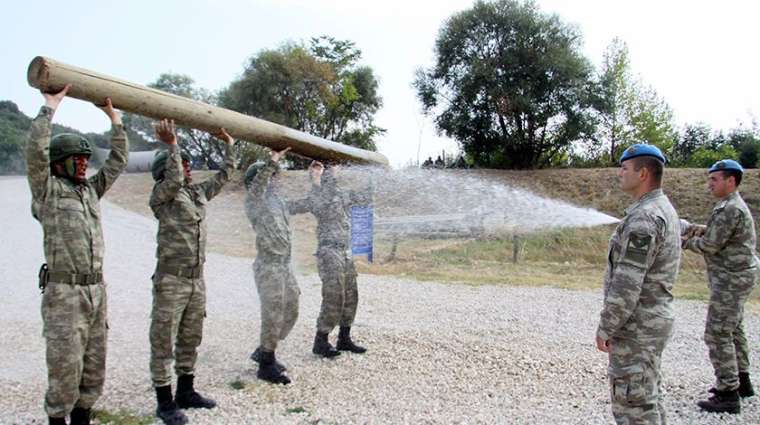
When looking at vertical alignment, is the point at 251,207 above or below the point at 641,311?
above

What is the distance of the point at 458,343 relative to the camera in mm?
7809

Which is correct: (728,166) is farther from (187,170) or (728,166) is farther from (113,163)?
(113,163)

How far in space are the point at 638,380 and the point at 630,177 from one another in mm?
1398

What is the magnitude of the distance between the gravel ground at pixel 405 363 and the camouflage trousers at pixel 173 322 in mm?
472

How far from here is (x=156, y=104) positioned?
4801 mm

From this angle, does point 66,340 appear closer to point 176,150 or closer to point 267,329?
point 176,150

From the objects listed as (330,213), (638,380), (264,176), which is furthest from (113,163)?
(638,380)

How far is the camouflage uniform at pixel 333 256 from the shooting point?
7117mm

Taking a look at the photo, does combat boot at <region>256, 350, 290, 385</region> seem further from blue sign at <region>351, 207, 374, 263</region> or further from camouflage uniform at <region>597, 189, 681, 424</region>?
blue sign at <region>351, 207, 374, 263</region>

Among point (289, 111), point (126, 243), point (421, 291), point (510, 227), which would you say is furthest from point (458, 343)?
point (289, 111)

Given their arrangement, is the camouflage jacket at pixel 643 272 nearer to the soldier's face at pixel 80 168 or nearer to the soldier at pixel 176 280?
the soldier at pixel 176 280

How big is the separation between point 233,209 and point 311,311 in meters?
16.5

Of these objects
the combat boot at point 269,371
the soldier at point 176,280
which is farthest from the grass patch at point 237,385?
the soldier at point 176,280

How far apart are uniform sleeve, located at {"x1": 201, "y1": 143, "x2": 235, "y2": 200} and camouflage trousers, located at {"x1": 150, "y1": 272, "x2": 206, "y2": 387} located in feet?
2.86
